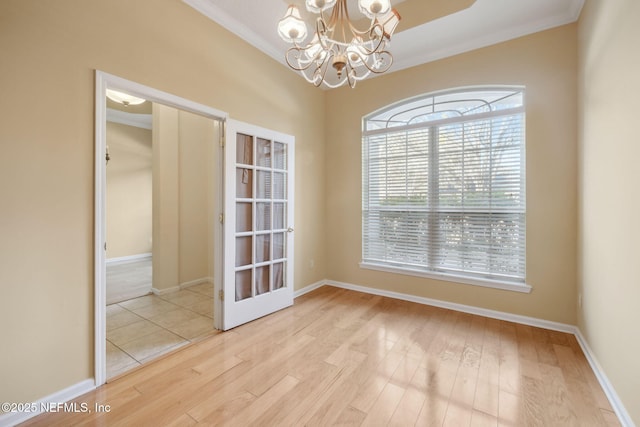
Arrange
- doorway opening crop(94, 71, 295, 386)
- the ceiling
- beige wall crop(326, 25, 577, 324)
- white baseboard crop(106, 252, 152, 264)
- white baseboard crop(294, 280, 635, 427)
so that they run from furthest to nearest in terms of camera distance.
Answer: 1. white baseboard crop(106, 252, 152, 264)
2. beige wall crop(326, 25, 577, 324)
3. the ceiling
4. doorway opening crop(94, 71, 295, 386)
5. white baseboard crop(294, 280, 635, 427)

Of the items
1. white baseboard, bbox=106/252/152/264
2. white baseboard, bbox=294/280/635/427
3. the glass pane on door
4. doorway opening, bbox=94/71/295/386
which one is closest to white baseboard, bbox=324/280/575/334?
white baseboard, bbox=294/280/635/427

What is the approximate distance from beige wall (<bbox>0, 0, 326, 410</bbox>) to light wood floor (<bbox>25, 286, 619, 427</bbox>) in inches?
15.4

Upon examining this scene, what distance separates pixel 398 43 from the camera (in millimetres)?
2996

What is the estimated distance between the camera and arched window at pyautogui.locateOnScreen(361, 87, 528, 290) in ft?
9.41

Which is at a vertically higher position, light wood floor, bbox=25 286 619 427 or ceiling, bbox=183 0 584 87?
ceiling, bbox=183 0 584 87

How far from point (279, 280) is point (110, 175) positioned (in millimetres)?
5109

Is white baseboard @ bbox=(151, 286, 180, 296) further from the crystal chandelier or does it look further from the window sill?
the crystal chandelier

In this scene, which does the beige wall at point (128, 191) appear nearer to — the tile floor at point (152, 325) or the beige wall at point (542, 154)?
the tile floor at point (152, 325)

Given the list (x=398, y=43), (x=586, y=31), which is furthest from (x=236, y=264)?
(x=586, y=31)

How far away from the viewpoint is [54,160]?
1.68 metres

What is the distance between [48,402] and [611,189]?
3.91 meters

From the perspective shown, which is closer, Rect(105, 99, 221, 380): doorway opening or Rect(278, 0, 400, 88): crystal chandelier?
Rect(278, 0, 400, 88): crystal chandelier

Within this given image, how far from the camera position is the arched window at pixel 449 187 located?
2.87m

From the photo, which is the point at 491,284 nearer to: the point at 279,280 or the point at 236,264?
the point at 279,280
